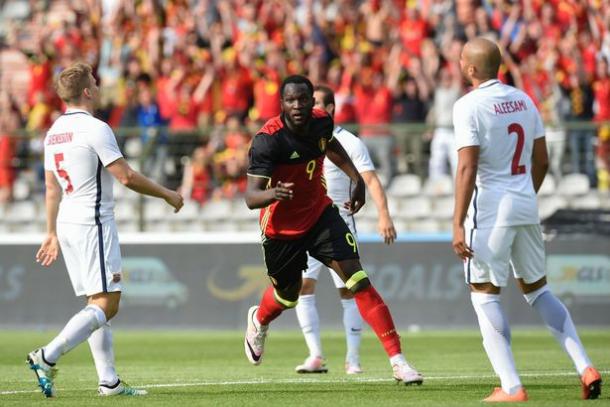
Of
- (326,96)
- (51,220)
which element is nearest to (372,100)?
(326,96)

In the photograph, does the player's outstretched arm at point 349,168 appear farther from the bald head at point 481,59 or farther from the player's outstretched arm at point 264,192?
the bald head at point 481,59

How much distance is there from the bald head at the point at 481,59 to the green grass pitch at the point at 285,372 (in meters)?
2.16

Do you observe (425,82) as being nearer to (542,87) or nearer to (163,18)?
(542,87)

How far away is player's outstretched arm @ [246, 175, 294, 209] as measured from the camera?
834 cm

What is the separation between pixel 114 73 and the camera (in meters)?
23.4

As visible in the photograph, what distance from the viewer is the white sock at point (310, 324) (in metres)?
11.5

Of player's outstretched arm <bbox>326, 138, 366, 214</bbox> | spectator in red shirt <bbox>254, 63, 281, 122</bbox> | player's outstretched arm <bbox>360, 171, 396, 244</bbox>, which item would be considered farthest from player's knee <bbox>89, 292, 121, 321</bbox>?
spectator in red shirt <bbox>254, 63, 281, 122</bbox>

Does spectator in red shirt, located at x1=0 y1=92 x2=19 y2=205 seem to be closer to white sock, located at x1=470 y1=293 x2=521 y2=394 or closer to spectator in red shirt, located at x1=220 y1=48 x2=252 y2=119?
spectator in red shirt, located at x1=220 y1=48 x2=252 y2=119

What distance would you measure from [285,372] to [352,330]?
73 cm

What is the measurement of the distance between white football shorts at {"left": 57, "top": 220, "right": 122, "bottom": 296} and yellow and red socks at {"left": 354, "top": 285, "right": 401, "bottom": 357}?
5.99 ft

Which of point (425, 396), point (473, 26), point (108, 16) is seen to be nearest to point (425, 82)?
point (473, 26)

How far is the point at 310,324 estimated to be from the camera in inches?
460

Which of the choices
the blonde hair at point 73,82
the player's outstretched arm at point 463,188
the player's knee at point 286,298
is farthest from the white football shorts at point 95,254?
the player's outstretched arm at point 463,188

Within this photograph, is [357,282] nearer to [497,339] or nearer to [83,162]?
[497,339]
